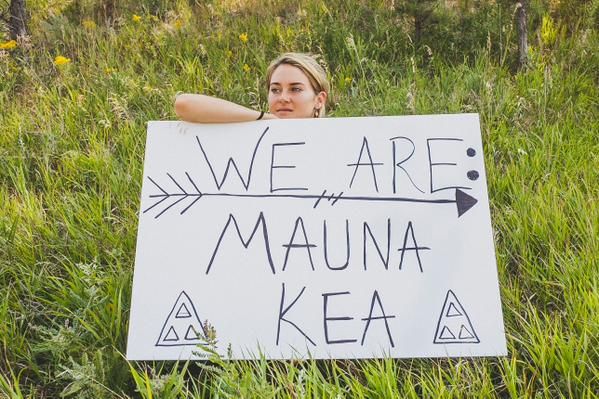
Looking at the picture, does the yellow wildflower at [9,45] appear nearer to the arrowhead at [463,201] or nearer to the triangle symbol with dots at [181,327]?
the triangle symbol with dots at [181,327]

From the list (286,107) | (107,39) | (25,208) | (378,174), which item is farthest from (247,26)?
(378,174)

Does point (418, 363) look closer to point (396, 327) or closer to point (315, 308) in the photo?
point (396, 327)

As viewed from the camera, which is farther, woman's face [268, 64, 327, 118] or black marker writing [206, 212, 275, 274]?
woman's face [268, 64, 327, 118]

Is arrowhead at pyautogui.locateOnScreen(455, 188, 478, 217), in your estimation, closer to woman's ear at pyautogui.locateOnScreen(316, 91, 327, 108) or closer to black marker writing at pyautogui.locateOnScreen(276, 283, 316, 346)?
black marker writing at pyautogui.locateOnScreen(276, 283, 316, 346)

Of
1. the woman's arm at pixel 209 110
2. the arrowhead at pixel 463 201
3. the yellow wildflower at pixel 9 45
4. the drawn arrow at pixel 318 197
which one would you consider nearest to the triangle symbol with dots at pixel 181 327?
the drawn arrow at pixel 318 197

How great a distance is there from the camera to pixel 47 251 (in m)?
2.11

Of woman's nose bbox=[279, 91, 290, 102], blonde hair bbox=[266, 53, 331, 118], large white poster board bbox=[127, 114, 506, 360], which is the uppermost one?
blonde hair bbox=[266, 53, 331, 118]

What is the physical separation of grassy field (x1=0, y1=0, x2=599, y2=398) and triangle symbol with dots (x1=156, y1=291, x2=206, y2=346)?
3.8 inches

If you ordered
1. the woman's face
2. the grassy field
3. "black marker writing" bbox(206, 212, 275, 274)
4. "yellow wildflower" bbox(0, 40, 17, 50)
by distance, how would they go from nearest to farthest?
the grassy field → "black marker writing" bbox(206, 212, 275, 274) → the woman's face → "yellow wildflower" bbox(0, 40, 17, 50)

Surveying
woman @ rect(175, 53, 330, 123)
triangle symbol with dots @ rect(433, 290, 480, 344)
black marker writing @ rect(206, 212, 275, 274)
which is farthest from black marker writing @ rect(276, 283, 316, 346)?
woman @ rect(175, 53, 330, 123)

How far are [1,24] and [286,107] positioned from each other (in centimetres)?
385

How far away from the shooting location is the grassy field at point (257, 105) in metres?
1.48

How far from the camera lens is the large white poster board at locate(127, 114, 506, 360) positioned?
1.54 meters

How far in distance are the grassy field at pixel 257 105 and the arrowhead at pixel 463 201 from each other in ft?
1.03
